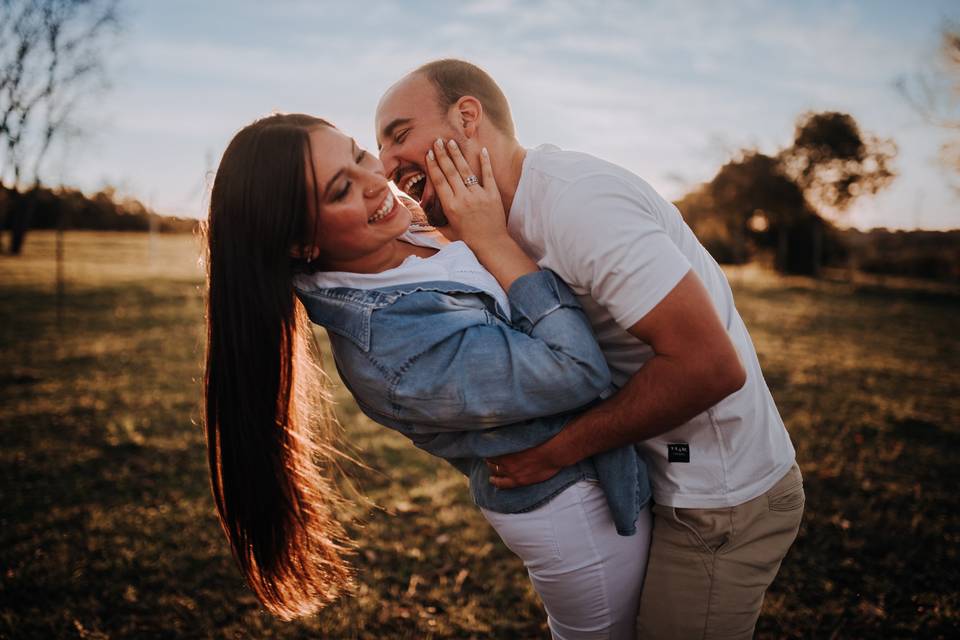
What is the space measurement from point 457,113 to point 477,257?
65 centimetres

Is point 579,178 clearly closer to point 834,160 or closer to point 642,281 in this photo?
point 642,281

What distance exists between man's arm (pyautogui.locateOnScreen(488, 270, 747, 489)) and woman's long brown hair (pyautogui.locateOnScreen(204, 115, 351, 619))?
1042 mm

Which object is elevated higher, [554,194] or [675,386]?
[554,194]

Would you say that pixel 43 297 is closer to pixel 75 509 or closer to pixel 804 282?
pixel 75 509

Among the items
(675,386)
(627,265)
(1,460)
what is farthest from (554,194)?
(1,460)

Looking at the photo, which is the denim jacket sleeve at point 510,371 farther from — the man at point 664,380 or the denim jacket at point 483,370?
the man at point 664,380

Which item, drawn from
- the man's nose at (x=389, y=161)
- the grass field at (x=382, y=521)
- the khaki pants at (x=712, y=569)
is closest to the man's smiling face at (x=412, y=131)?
the man's nose at (x=389, y=161)

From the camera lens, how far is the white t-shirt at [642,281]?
1.57 meters

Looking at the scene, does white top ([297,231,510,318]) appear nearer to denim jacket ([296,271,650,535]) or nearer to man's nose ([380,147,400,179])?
denim jacket ([296,271,650,535])

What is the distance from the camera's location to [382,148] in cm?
236

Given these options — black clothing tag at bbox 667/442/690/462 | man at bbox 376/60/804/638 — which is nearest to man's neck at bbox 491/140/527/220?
man at bbox 376/60/804/638

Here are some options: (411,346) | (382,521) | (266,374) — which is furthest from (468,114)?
(382,521)

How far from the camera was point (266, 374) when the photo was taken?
1997mm

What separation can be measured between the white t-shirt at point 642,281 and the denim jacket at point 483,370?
0.12m
